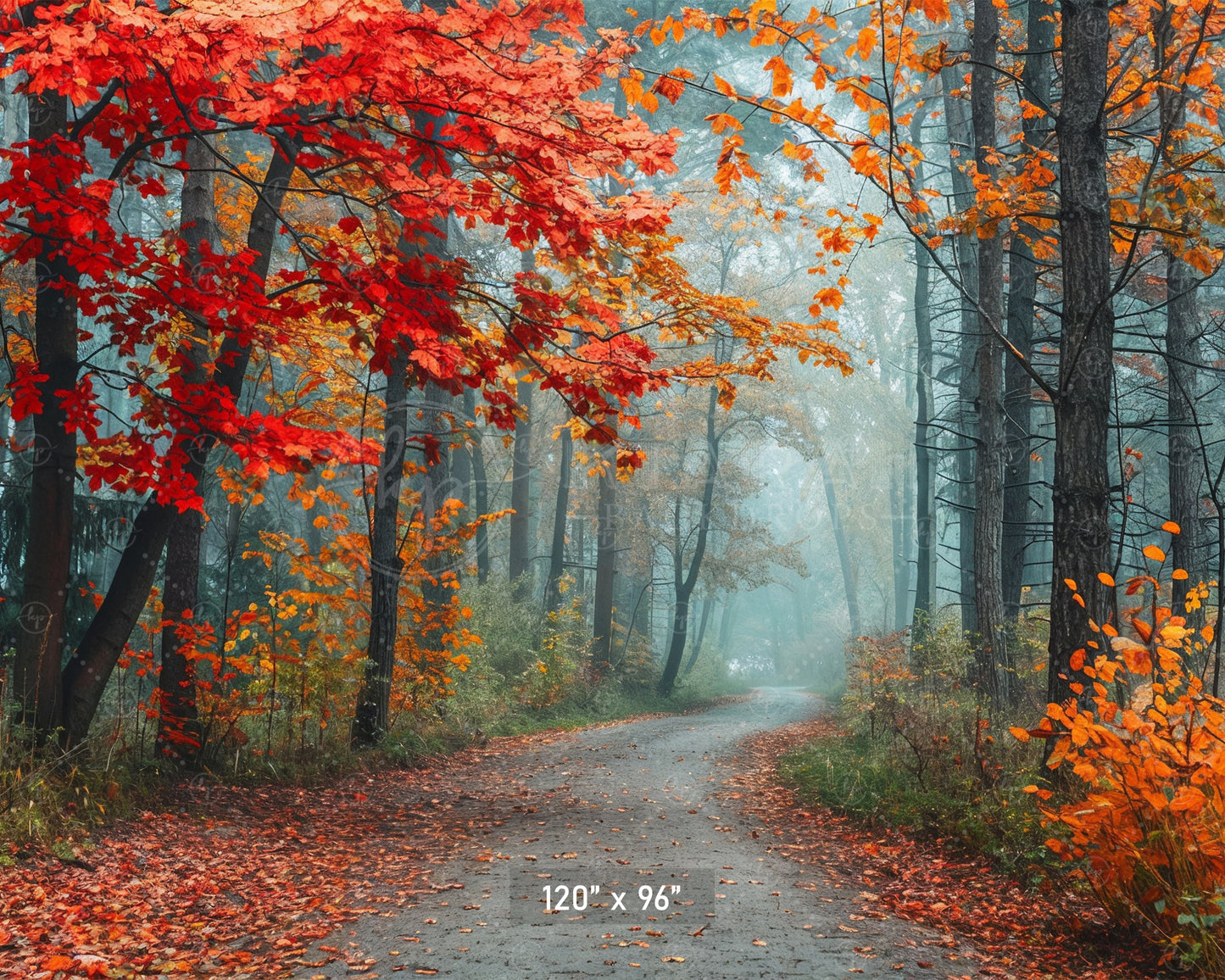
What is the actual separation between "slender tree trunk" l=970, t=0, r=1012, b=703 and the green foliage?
45 centimetres

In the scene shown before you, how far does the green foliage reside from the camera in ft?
16.7

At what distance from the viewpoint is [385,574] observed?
8.67 meters

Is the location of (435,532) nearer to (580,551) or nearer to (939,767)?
(939,767)

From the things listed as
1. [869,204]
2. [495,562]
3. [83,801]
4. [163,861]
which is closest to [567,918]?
[163,861]

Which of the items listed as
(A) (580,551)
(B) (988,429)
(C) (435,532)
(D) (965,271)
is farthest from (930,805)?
(A) (580,551)

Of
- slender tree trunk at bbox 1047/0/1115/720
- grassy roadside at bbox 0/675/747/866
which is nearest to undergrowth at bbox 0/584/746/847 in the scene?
grassy roadside at bbox 0/675/747/866

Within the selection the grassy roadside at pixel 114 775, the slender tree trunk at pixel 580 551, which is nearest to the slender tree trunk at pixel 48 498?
the grassy roadside at pixel 114 775

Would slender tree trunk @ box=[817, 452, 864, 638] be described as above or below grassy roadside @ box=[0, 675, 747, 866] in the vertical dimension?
above

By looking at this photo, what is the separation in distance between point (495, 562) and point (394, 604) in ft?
79.7

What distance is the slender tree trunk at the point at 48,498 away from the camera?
546cm

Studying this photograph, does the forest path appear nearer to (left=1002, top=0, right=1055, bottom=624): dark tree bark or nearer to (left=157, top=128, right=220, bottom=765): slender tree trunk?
(left=157, top=128, right=220, bottom=765): slender tree trunk

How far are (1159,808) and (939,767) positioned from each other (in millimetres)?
3013

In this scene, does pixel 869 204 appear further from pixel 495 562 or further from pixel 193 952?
pixel 193 952

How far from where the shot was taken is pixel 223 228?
10344 millimetres
